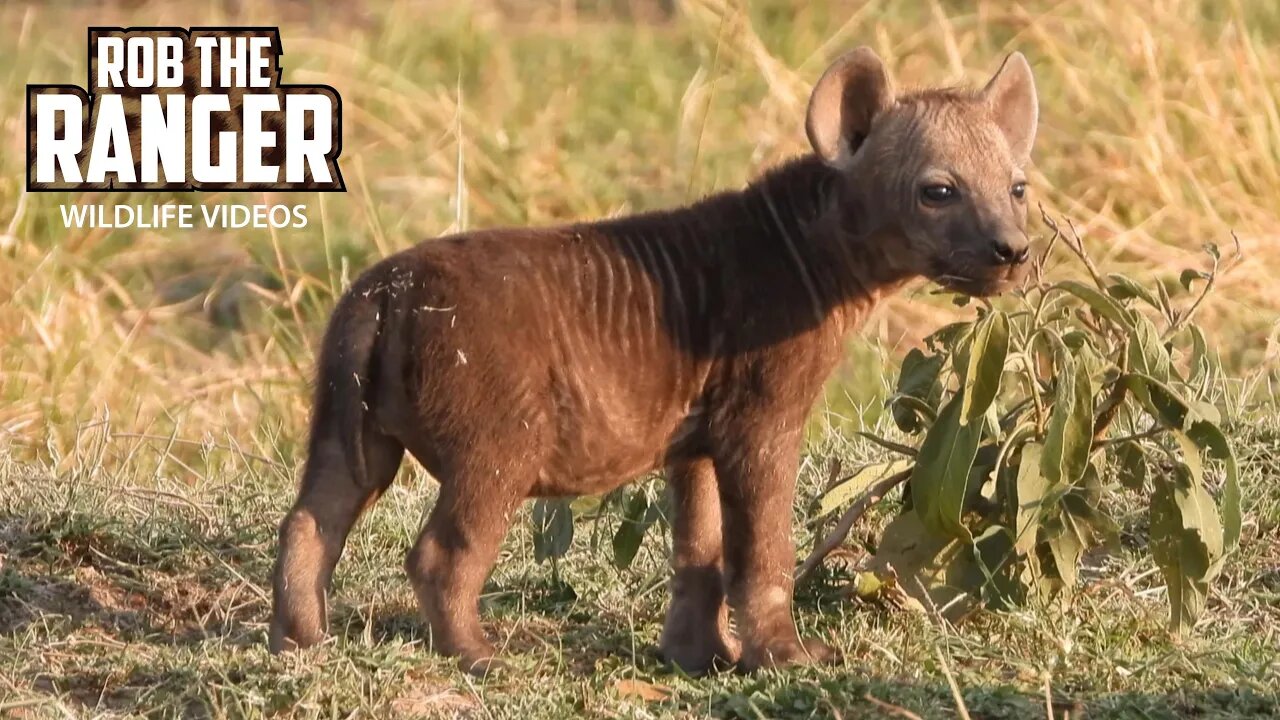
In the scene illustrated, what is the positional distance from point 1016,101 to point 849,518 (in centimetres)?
124

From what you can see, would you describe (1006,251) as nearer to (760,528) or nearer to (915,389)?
(915,389)

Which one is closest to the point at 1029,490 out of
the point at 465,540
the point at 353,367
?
the point at 465,540

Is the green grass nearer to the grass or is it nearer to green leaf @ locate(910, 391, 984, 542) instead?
the grass

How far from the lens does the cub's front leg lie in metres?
5.38

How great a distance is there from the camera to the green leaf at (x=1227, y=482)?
17.8ft

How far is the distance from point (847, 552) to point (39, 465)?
106 inches

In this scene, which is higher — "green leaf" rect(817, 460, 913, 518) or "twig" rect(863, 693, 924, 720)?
"green leaf" rect(817, 460, 913, 518)

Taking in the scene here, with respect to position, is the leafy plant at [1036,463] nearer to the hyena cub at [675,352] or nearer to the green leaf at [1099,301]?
the green leaf at [1099,301]

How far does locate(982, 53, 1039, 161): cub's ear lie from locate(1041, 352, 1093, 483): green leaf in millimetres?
686

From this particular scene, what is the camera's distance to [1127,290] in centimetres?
570

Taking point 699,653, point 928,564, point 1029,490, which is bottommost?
point 699,653

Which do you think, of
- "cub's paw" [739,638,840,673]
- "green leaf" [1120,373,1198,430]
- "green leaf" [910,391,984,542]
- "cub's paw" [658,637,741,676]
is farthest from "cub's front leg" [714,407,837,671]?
"green leaf" [1120,373,1198,430]

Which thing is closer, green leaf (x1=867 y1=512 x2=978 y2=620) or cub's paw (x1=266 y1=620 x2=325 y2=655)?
cub's paw (x1=266 y1=620 x2=325 y2=655)

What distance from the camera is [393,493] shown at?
22.6 ft
